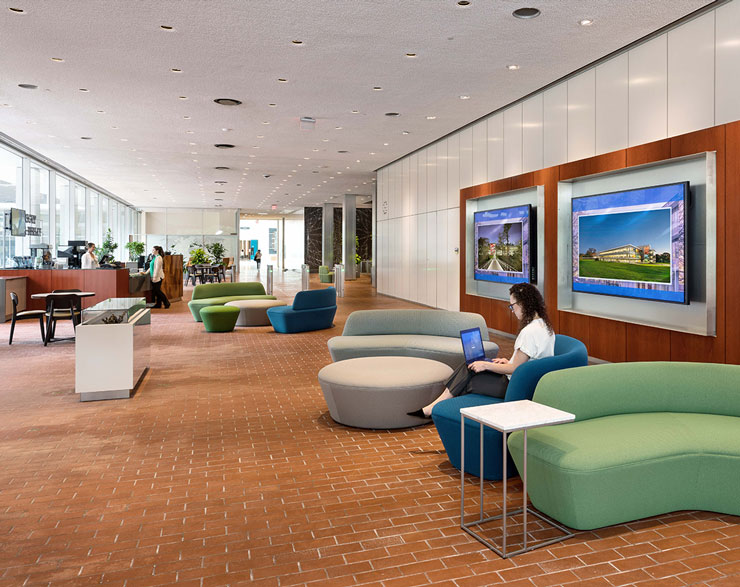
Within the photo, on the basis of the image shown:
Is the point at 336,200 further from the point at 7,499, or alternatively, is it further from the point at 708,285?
the point at 7,499

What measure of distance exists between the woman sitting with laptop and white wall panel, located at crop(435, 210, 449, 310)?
32.0ft

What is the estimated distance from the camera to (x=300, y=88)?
956 centimetres

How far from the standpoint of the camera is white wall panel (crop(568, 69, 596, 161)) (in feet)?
27.2

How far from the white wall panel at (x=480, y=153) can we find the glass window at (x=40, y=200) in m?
12.4

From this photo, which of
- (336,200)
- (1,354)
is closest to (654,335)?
(1,354)

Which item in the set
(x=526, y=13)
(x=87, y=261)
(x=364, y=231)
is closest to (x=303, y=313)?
(x=526, y=13)

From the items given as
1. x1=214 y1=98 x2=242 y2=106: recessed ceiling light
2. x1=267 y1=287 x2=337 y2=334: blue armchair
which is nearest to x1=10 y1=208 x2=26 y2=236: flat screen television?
x1=214 y1=98 x2=242 y2=106: recessed ceiling light

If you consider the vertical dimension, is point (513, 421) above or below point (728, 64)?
below

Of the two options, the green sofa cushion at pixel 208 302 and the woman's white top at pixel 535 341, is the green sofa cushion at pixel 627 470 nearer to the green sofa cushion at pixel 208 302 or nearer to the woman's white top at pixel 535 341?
the woman's white top at pixel 535 341

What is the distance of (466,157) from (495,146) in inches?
57.0

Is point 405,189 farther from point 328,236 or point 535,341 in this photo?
point 328,236

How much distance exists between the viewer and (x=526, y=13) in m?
6.50

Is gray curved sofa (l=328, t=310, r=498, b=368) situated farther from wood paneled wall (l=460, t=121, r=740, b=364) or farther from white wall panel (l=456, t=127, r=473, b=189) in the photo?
white wall panel (l=456, t=127, r=473, b=189)

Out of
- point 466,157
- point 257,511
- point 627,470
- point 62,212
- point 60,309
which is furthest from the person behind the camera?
point 62,212
